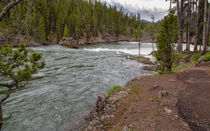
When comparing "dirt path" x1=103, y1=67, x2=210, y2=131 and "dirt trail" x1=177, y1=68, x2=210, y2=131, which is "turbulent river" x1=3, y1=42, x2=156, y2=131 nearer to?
"dirt path" x1=103, y1=67, x2=210, y2=131

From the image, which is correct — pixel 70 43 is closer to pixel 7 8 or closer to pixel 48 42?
pixel 48 42

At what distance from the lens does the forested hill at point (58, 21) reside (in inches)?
160

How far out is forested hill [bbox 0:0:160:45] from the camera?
4.07 m

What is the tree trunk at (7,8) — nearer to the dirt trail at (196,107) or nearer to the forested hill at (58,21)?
the forested hill at (58,21)

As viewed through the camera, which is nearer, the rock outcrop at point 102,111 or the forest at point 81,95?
the forest at point 81,95

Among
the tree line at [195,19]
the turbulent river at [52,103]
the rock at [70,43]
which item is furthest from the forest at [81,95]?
the rock at [70,43]

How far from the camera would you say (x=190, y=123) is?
436 centimetres

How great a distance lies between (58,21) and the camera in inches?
2763

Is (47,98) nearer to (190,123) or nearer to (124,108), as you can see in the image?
(124,108)

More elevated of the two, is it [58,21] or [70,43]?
[58,21]

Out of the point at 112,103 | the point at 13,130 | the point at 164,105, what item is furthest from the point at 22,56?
the point at 164,105

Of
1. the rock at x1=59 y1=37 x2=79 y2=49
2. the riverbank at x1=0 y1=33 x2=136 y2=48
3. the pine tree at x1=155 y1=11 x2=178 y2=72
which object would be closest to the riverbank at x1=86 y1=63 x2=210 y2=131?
the pine tree at x1=155 y1=11 x2=178 y2=72

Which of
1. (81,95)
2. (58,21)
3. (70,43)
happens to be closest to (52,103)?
(81,95)

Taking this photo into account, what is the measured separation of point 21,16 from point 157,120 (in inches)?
252
